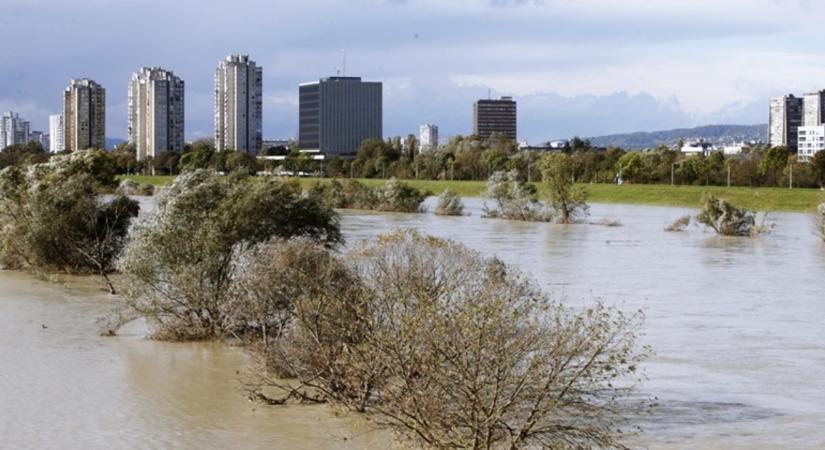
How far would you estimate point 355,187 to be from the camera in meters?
84.1

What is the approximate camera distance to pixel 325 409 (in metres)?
15.6

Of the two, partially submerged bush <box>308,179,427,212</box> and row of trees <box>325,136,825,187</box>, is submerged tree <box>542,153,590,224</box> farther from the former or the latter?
row of trees <box>325,136,825,187</box>

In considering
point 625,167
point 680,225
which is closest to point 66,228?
point 680,225

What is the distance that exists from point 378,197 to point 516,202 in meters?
14.4

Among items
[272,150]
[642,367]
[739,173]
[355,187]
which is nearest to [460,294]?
[642,367]

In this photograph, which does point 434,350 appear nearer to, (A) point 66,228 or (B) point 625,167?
(A) point 66,228

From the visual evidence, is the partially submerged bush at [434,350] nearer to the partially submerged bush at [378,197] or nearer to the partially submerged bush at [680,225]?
the partially submerged bush at [680,225]

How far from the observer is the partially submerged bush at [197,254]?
69.6 feet

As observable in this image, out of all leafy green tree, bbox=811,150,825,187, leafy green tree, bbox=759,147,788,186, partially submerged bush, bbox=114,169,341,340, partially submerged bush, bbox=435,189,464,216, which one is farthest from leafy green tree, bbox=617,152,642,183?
partially submerged bush, bbox=114,169,341,340

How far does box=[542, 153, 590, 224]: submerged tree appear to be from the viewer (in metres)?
64.7

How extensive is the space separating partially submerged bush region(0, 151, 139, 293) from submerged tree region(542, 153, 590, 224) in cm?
3335

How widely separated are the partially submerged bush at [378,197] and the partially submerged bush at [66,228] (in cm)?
3981

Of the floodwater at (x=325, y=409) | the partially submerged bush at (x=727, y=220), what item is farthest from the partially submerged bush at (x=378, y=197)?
the floodwater at (x=325, y=409)

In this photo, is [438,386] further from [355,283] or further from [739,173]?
[739,173]
